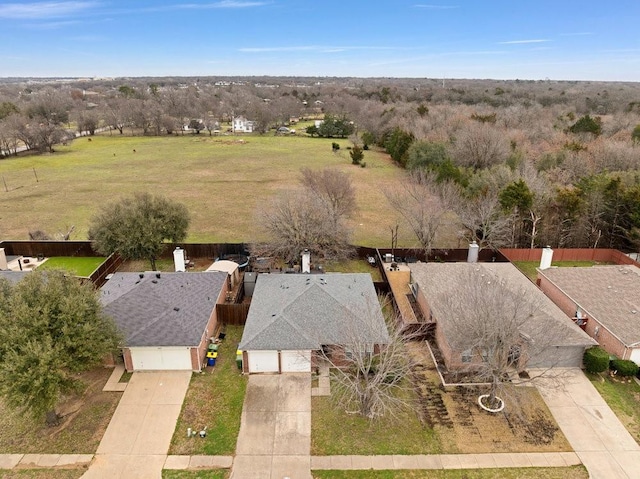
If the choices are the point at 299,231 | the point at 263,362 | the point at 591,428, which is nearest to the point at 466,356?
the point at 591,428

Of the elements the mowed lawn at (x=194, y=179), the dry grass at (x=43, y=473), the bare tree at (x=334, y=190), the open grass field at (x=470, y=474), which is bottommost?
the dry grass at (x=43, y=473)

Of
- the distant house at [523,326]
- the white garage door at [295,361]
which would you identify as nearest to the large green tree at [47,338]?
the white garage door at [295,361]

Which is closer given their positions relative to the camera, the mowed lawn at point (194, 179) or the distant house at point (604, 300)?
the distant house at point (604, 300)

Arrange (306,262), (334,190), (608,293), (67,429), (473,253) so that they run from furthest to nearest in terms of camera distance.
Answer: (334,190)
(473,253)
(306,262)
(608,293)
(67,429)

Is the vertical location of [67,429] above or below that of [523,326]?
below

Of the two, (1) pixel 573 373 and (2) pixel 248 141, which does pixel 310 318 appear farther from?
(2) pixel 248 141

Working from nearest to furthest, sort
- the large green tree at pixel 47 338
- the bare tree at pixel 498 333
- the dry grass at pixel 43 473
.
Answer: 1. the dry grass at pixel 43 473
2. the large green tree at pixel 47 338
3. the bare tree at pixel 498 333

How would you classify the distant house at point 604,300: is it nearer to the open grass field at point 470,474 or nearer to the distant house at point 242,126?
the open grass field at point 470,474

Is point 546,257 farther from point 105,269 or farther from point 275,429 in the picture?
point 105,269
